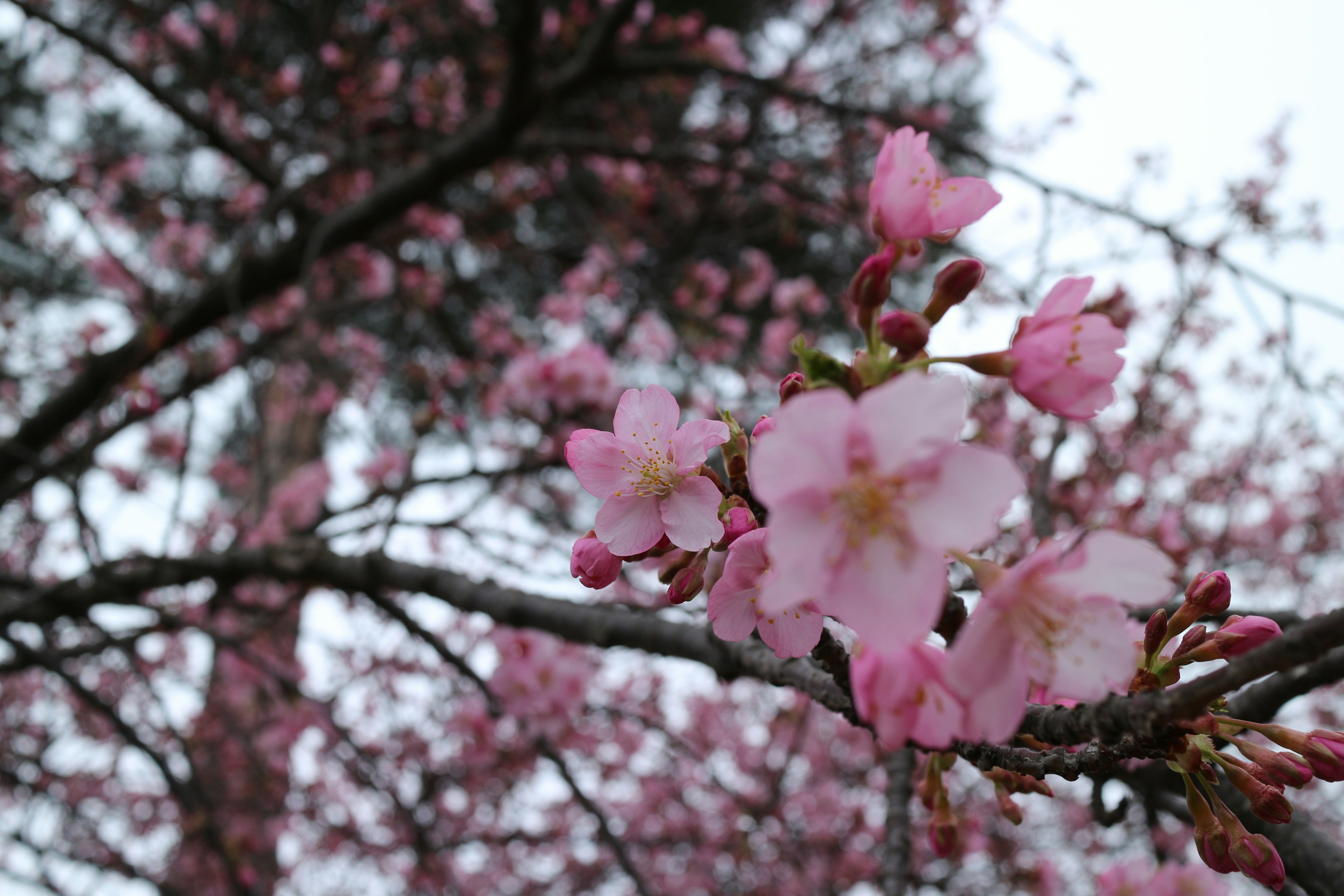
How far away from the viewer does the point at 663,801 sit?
5.61 metres

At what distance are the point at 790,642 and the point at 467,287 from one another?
5595mm

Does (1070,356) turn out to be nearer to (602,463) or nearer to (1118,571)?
(1118,571)

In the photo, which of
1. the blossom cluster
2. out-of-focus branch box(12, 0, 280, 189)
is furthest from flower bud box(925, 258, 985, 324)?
out-of-focus branch box(12, 0, 280, 189)

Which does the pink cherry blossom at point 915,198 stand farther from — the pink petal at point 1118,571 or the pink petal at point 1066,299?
the pink petal at point 1118,571

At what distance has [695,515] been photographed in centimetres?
76

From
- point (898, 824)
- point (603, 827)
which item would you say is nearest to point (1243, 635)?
point (898, 824)

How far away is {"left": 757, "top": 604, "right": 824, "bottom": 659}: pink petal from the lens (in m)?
0.73

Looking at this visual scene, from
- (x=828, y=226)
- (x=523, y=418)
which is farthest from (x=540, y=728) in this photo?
(x=828, y=226)

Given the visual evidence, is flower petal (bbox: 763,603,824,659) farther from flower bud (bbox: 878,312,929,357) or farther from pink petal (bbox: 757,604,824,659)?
flower bud (bbox: 878,312,929,357)

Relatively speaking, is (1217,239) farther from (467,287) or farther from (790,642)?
(467,287)

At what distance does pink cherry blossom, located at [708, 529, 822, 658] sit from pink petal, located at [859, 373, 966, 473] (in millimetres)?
170

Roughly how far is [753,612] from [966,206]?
45 cm

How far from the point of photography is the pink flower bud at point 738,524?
75 cm

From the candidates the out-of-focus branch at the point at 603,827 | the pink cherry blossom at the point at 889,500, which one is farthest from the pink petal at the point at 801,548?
the out-of-focus branch at the point at 603,827
